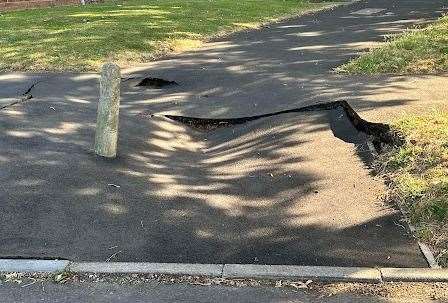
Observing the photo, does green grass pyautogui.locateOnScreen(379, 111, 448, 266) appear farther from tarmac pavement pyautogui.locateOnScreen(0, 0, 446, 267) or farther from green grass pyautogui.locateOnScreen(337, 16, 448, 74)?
green grass pyautogui.locateOnScreen(337, 16, 448, 74)

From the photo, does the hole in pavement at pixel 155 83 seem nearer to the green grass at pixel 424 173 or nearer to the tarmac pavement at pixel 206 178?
the tarmac pavement at pixel 206 178

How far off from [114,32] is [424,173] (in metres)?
11.5

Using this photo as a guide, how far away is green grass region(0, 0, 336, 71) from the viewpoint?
12.7 metres

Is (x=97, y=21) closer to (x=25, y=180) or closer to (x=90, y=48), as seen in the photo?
(x=90, y=48)

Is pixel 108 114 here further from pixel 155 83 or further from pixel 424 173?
pixel 155 83

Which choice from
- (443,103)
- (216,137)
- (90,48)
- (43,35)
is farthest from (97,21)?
(443,103)

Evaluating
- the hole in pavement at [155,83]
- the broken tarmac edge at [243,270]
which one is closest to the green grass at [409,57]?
the hole in pavement at [155,83]

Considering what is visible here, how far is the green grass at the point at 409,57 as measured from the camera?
9734mm

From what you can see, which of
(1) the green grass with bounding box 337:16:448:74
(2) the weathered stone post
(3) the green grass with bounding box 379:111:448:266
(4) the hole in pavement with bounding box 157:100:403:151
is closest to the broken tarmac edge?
(3) the green grass with bounding box 379:111:448:266

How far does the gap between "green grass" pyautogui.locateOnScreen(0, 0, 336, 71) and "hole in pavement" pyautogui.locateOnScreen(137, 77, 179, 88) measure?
166 cm

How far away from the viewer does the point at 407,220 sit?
184 inches

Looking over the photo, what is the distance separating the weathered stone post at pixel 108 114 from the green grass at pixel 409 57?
5.25m

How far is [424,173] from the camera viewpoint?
5262 millimetres

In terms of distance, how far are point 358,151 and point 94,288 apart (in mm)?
3542
